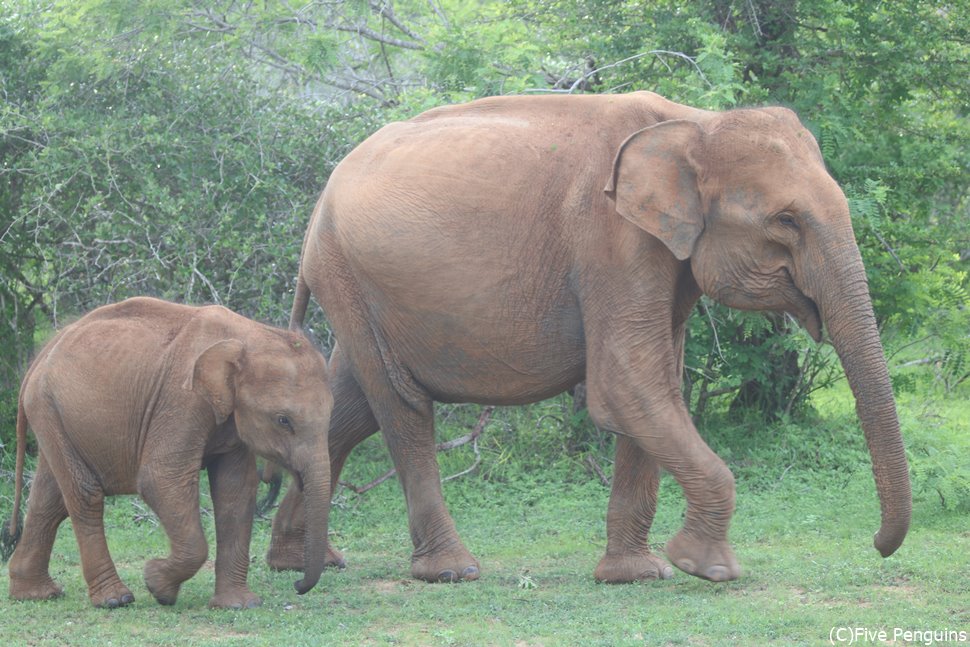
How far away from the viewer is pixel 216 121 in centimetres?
937

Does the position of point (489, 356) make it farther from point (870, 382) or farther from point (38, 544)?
point (38, 544)

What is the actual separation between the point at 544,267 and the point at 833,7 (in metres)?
3.85

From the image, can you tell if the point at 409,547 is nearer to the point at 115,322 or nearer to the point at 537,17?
the point at 115,322

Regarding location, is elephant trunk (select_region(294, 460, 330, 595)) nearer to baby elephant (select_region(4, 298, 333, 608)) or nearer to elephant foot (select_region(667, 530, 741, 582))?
baby elephant (select_region(4, 298, 333, 608))

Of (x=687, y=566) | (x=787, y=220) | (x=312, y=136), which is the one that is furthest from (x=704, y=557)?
(x=312, y=136)

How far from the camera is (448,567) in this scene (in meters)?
6.84

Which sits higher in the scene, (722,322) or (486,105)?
(486,105)

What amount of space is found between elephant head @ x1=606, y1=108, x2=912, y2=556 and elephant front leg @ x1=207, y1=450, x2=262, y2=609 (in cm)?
208

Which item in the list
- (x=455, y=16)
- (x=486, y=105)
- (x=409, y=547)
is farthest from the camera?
(x=455, y=16)

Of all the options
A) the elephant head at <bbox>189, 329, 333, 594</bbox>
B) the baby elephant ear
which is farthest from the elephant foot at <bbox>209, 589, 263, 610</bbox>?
the baby elephant ear

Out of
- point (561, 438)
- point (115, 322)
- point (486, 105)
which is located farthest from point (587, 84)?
point (115, 322)

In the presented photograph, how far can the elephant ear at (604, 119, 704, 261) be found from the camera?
6.04m

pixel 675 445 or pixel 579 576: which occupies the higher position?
pixel 675 445

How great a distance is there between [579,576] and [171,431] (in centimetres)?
214
